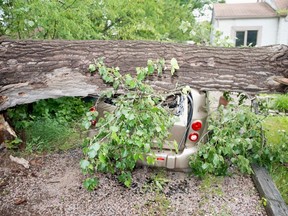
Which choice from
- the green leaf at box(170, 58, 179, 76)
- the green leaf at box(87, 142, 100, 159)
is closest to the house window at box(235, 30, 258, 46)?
the green leaf at box(170, 58, 179, 76)

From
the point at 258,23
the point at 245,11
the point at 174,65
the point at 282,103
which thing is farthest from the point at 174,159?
the point at 245,11

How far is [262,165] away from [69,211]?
2994 millimetres

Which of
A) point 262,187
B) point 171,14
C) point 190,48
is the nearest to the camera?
point 190,48

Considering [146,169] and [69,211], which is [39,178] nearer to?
[69,211]

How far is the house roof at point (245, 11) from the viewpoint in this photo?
Result: 15633mm

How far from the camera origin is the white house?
15.3m

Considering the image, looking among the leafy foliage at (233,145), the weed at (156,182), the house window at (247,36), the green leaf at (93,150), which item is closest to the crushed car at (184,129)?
the leafy foliage at (233,145)

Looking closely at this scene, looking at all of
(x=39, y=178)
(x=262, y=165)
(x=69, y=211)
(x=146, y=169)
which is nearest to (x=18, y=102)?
(x=39, y=178)

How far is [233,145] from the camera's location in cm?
357

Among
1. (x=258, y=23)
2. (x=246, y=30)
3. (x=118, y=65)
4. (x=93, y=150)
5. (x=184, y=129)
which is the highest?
(x=258, y=23)

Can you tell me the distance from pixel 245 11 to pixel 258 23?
139cm

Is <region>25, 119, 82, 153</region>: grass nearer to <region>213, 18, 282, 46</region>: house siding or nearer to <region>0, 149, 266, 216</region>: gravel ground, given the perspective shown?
<region>0, 149, 266, 216</region>: gravel ground

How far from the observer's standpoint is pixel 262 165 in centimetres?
433

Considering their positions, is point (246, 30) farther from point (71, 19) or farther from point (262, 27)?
point (71, 19)
